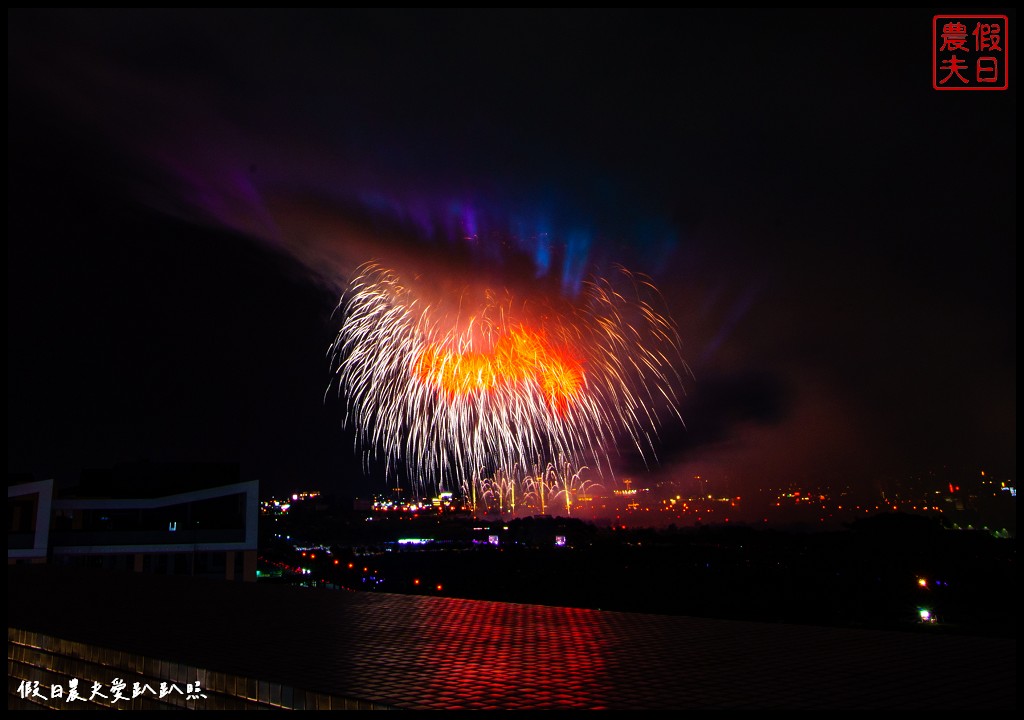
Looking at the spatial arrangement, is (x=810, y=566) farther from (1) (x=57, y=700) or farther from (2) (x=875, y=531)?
(1) (x=57, y=700)

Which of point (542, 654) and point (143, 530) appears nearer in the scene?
point (542, 654)

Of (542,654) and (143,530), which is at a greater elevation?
(542,654)

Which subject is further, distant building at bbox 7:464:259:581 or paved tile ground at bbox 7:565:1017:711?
distant building at bbox 7:464:259:581

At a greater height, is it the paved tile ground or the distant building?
the paved tile ground

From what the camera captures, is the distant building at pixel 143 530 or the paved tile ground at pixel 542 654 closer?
the paved tile ground at pixel 542 654
